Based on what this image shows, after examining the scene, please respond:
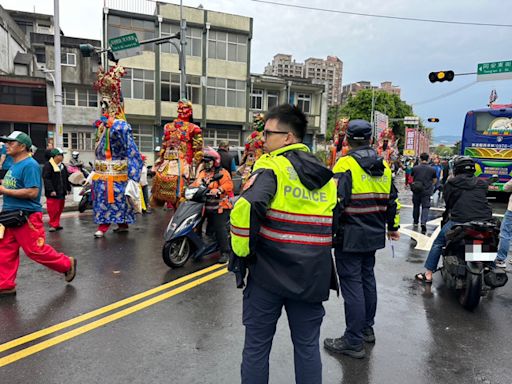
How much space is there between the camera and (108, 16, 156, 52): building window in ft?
87.7

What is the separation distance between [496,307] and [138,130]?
1068 inches

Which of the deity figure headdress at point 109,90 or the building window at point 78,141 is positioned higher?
the deity figure headdress at point 109,90

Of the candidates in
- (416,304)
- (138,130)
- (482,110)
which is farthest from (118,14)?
(416,304)

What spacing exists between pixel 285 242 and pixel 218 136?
96.1ft

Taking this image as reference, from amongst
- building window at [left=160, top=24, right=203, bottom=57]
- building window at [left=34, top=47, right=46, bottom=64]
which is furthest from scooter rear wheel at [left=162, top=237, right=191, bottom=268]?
building window at [left=34, top=47, right=46, bottom=64]

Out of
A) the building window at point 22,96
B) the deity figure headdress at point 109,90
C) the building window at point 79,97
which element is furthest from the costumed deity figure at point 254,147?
the building window at point 22,96

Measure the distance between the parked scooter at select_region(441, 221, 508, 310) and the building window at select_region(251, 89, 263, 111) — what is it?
29360 mm

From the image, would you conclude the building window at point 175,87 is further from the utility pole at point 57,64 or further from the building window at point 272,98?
the utility pole at point 57,64

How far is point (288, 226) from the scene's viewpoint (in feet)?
7.44

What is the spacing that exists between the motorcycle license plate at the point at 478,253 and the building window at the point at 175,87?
27.1 metres

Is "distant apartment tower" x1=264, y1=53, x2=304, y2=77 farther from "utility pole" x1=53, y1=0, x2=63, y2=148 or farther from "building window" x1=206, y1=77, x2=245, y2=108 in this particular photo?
"utility pole" x1=53, y1=0, x2=63, y2=148

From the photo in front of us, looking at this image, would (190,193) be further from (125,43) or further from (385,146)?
(385,146)

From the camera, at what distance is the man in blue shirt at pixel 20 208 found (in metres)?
4.20

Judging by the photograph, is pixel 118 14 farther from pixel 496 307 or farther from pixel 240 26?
pixel 496 307
